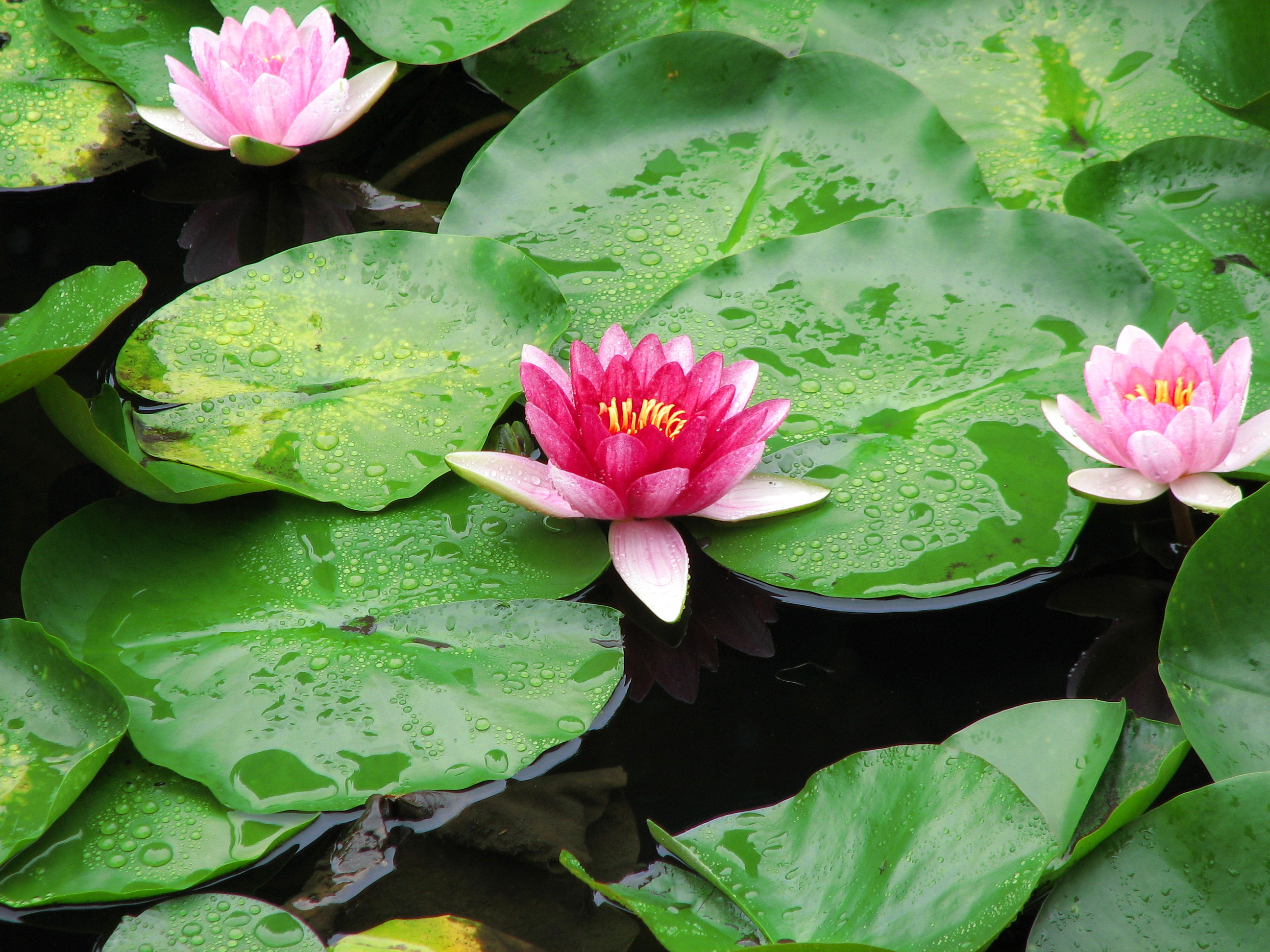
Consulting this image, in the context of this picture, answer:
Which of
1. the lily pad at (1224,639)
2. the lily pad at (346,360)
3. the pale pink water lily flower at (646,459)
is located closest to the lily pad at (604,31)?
the lily pad at (346,360)

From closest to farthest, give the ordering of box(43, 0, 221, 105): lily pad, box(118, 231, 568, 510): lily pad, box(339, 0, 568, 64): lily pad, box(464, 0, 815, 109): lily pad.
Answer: box(118, 231, 568, 510): lily pad
box(339, 0, 568, 64): lily pad
box(43, 0, 221, 105): lily pad
box(464, 0, 815, 109): lily pad

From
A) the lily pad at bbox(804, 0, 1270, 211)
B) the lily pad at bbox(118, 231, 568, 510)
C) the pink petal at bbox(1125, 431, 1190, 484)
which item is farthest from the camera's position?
the lily pad at bbox(804, 0, 1270, 211)

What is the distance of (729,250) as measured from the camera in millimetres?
2188

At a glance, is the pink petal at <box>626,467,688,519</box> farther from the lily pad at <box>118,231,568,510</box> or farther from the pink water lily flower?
the pink water lily flower

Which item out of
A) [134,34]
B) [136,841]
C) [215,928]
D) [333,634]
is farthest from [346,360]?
[134,34]

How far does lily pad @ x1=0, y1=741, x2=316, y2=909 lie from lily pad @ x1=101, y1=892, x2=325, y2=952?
29 mm

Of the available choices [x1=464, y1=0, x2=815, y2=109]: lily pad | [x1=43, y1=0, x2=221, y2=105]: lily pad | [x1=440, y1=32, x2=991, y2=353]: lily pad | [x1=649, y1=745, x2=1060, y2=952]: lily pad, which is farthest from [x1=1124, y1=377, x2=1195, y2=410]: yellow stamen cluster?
[x1=43, y1=0, x2=221, y2=105]: lily pad

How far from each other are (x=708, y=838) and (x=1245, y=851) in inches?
27.4

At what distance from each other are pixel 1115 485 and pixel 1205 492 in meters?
0.15

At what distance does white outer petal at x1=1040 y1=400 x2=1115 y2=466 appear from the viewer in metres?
1.74

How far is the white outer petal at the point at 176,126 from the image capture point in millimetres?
2459

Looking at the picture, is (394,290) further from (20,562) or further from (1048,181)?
(1048,181)

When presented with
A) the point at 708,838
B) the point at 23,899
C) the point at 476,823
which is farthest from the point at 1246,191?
the point at 23,899

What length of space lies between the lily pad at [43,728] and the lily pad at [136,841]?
0.05 metres
